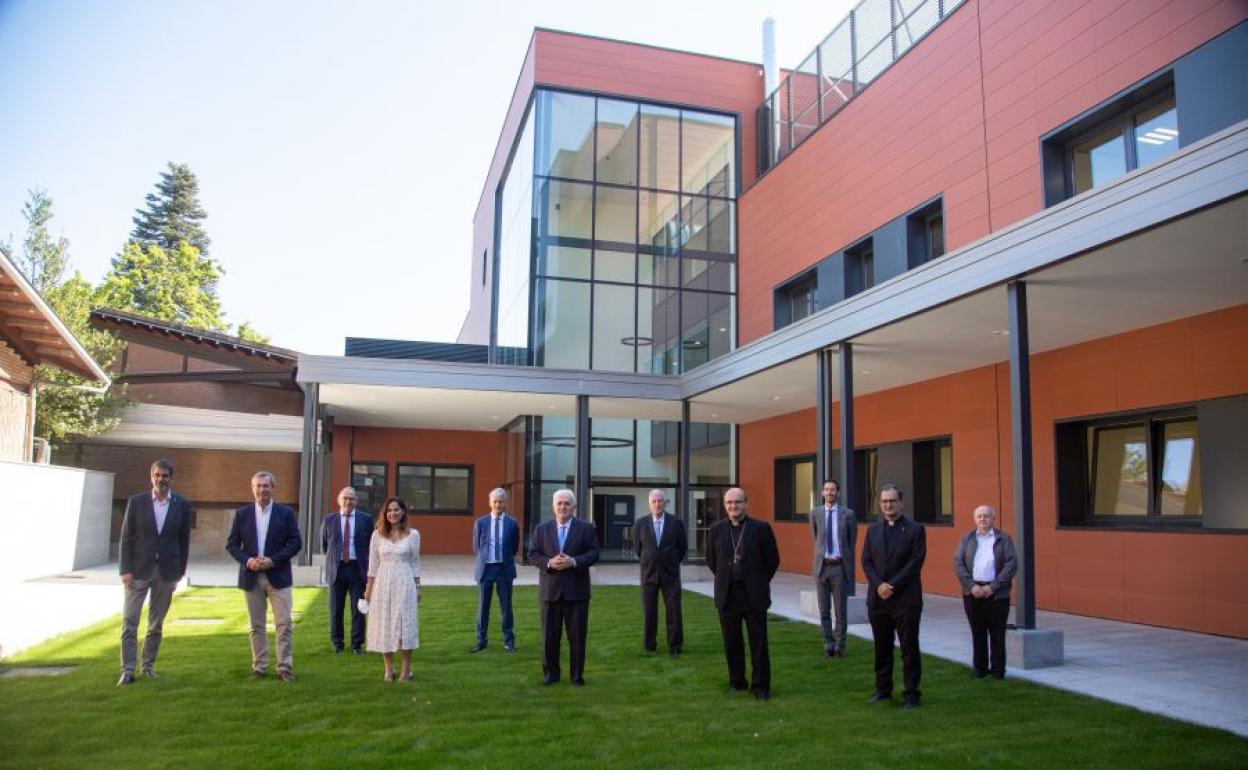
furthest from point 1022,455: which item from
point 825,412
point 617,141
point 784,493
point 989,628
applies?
point 617,141

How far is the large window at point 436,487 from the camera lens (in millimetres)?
23875

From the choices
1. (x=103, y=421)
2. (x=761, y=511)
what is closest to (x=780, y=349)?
(x=761, y=511)

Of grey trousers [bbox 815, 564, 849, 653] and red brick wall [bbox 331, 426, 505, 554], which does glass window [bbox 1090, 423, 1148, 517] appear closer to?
grey trousers [bbox 815, 564, 849, 653]

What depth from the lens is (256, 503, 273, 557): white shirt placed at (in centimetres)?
692

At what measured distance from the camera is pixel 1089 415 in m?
11.1

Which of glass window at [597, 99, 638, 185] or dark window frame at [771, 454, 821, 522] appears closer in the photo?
dark window frame at [771, 454, 821, 522]

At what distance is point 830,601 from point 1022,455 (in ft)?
7.12

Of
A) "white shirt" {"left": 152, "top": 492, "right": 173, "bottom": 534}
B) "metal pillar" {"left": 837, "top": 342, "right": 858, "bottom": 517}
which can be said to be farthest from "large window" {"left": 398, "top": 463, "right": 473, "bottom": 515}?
"white shirt" {"left": 152, "top": 492, "right": 173, "bottom": 534}

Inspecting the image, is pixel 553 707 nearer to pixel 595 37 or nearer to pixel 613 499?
pixel 613 499

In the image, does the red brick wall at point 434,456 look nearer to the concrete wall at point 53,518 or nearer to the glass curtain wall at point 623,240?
the glass curtain wall at point 623,240

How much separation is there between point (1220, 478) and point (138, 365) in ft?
73.9

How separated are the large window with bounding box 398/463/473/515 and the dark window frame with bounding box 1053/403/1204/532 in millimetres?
16073

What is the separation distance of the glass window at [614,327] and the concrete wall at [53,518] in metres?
10.5

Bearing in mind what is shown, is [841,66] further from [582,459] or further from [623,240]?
[582,459]
